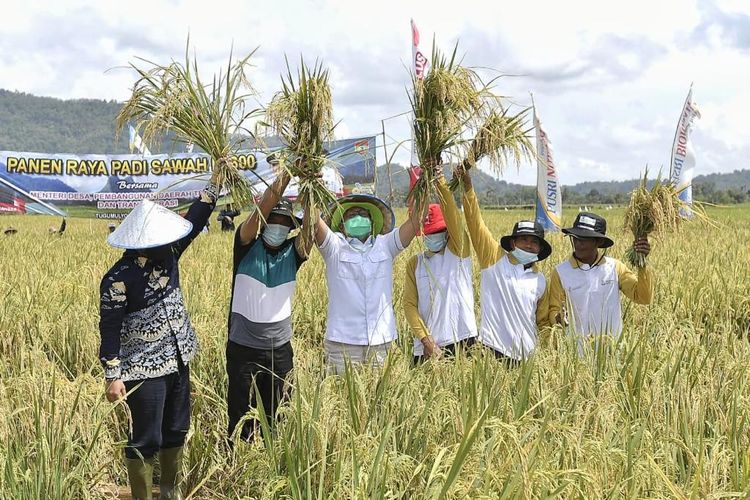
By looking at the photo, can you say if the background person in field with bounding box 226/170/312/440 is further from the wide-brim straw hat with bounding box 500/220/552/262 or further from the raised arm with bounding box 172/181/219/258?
the wide-brim straw hat with bounding box 500/220/552/262

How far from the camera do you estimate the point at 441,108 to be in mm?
2598

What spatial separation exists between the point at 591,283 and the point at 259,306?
193 centimetres

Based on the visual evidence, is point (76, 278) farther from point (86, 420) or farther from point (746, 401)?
point (746, 401)

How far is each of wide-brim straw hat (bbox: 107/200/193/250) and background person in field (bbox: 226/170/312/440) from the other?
0.40 metres

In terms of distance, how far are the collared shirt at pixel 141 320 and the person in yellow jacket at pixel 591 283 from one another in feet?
6.90

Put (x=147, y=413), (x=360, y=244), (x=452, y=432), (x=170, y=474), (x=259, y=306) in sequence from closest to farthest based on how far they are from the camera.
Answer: (x=452, y=432), (x=147, y=413), (x=170, y=474), (x=259, y=306), (x=360, y=244)

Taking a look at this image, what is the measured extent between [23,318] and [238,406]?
2.33 meters

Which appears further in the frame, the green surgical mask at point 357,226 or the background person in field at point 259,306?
the green surgical mask at point 357,226

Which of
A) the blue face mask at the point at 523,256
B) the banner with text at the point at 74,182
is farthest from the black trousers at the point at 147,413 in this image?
the banner with text at the point at 74,182

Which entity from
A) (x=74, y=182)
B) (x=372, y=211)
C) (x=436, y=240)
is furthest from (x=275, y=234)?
(x=74, y=182)

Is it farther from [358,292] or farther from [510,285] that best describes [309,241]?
[510,285]

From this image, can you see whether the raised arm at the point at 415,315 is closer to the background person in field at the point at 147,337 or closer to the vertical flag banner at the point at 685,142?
the background person in field at the point at 147,337

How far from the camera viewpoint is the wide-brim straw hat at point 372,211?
3.29 meters

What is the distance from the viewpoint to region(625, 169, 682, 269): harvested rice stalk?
3320 mm
